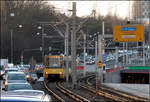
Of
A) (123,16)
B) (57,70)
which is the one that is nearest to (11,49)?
(123,16)

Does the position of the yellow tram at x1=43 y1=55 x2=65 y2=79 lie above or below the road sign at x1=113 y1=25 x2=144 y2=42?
below

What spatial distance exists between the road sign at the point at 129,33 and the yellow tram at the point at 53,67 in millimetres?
6407

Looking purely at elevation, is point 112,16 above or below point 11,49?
above

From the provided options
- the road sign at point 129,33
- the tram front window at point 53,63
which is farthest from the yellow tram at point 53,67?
the road sign at point 129,33

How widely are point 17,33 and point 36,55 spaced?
27.4ft

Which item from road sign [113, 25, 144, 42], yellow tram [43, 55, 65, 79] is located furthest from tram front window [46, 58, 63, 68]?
road sign [113, 25, 144, 42]

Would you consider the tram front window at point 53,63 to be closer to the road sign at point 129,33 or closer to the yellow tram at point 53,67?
the yellow tram at point 53,67

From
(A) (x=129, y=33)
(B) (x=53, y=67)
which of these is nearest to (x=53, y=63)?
(B) (x=53, y=67)

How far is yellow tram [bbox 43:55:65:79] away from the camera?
45.4m

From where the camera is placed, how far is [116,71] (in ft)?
173

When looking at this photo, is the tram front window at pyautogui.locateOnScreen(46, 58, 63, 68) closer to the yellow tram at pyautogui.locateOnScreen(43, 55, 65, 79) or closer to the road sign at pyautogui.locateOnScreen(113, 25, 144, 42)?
the yellow tram at pyautogui.locateOnScreen(43, 55, 65, 79)

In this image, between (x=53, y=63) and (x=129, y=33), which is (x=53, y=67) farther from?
(x=129, y=33)

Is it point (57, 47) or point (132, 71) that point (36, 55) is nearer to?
point (57, 47)

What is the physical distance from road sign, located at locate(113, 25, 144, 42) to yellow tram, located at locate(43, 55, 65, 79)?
641 cm
